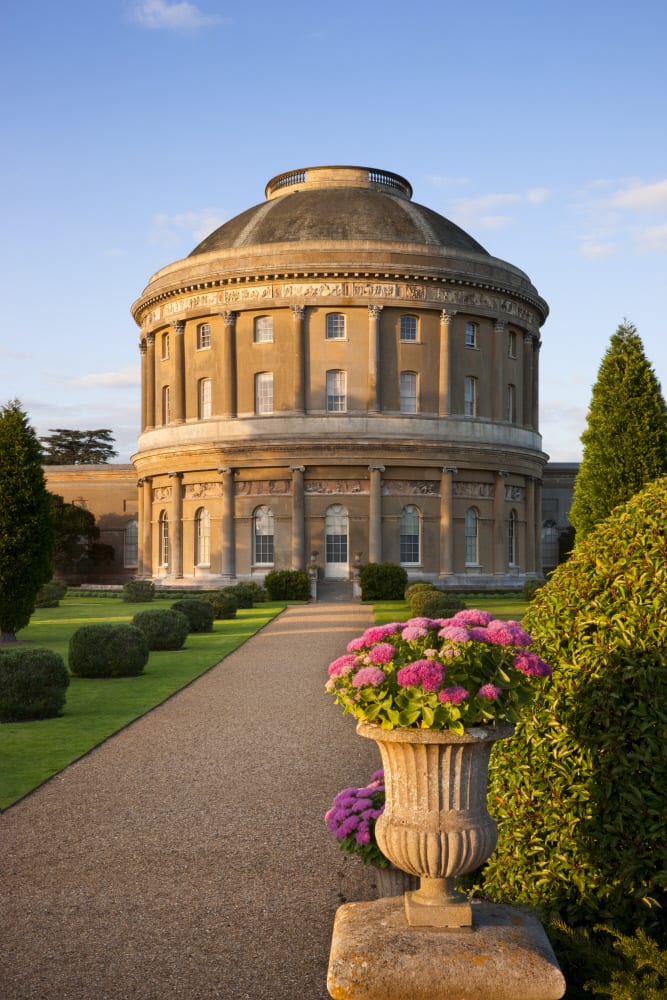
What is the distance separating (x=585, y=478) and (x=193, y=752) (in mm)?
17168

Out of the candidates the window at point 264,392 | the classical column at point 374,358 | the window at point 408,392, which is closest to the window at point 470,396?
the window at point 408,392

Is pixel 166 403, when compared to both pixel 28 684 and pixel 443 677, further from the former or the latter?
pixel 443 677

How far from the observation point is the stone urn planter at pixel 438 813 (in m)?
4.86

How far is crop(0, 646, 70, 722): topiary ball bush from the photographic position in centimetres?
1379

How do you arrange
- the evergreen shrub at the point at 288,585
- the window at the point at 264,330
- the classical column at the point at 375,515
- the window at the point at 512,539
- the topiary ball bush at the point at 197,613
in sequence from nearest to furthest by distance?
the topiary ball bush at the point at 197,613
the evergreen shrub at the point at 288,585
the classical column at the point at 375,515
the window at the point at 264,330
the window at the point at 512,539

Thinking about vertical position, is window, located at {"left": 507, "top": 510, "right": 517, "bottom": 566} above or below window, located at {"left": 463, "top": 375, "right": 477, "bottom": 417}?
below

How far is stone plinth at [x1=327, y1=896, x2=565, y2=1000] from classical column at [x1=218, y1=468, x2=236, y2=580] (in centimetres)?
4166

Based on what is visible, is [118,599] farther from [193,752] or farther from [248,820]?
[248,820]

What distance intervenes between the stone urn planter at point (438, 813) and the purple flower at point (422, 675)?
0.23m

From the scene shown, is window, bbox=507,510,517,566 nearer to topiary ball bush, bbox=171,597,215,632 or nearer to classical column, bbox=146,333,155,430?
classical column, bbox=146,333,155,430

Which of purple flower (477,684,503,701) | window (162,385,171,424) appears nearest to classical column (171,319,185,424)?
window (162,385,171,424)

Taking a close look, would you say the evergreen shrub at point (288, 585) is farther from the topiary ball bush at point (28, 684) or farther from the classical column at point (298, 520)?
the topiary ball bush at point (28, 684)

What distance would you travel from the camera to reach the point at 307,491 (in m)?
45.4

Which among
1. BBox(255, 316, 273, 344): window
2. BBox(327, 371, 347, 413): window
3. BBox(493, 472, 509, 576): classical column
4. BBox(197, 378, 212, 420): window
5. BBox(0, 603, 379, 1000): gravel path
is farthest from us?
BBox(197, 378, 212, 420): window
